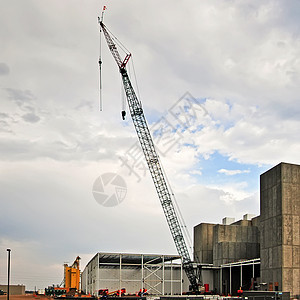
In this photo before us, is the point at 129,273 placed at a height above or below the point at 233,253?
below

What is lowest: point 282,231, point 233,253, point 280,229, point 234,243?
point 233,253

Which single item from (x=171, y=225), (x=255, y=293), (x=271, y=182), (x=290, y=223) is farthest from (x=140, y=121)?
(x=255, y=293)

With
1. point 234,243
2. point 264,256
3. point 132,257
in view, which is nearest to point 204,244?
point 234,243

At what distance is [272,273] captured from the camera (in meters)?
71.2

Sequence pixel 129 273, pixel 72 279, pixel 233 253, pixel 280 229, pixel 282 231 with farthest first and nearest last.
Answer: pixel 233 253 → pixel 129 273 → pixel 72 279 → pixel 280 229 → pixel 282 231

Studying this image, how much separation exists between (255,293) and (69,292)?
35129 millimetres

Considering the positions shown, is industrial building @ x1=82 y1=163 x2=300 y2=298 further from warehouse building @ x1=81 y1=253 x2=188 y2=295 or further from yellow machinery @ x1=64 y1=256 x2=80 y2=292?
yellow machinery @ x1=64 y1=256 x2=80 y2=292

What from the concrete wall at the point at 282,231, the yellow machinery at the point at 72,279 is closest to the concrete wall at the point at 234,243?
the concrete wall at the point at 282,231

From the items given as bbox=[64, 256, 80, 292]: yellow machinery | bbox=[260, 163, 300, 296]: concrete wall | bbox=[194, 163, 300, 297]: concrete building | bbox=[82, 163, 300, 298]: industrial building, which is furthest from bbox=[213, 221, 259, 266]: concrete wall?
bbox=[64, 256, 80, 292]: yellow machinery

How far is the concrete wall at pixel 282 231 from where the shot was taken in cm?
6856

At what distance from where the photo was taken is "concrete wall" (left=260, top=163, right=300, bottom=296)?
6856 centimetres

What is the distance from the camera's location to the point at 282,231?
69.4 meters

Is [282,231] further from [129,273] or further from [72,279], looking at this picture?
[72,279]

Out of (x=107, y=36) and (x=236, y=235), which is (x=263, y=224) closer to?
(x=236, y=235)
